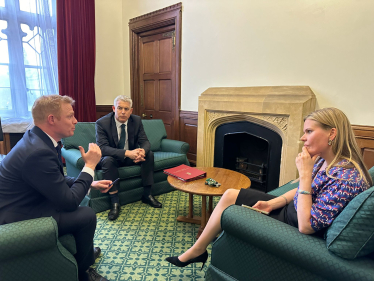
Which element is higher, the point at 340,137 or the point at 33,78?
the point at 33,78

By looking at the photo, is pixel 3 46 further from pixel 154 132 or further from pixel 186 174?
pixel 186 174

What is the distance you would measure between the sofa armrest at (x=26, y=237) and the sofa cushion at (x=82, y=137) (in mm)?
1751

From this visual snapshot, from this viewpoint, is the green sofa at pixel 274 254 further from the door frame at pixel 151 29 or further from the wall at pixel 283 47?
the door frame at pixel 151 29

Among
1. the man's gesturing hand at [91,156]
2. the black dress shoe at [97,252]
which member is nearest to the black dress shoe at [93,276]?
the black dress shoe at [97,252]

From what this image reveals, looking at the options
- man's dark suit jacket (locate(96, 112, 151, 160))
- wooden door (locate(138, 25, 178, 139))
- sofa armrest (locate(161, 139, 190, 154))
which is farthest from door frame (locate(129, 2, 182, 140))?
man's dark suit jacket (locate(96, 112, 151, 160))

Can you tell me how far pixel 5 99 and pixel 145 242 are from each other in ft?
9.91

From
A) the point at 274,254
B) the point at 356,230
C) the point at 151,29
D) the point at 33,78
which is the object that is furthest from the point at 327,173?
the point at 33,78

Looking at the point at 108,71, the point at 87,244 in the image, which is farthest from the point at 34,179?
the point at 108,71

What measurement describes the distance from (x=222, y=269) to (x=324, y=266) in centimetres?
56

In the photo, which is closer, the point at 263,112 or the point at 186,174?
the point at 186,174

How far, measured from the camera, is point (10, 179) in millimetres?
1320

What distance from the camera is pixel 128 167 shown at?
2.78 m

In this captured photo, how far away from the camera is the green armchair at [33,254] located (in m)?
1.15

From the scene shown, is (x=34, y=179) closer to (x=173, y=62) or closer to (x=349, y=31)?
(x=349, y=31)
